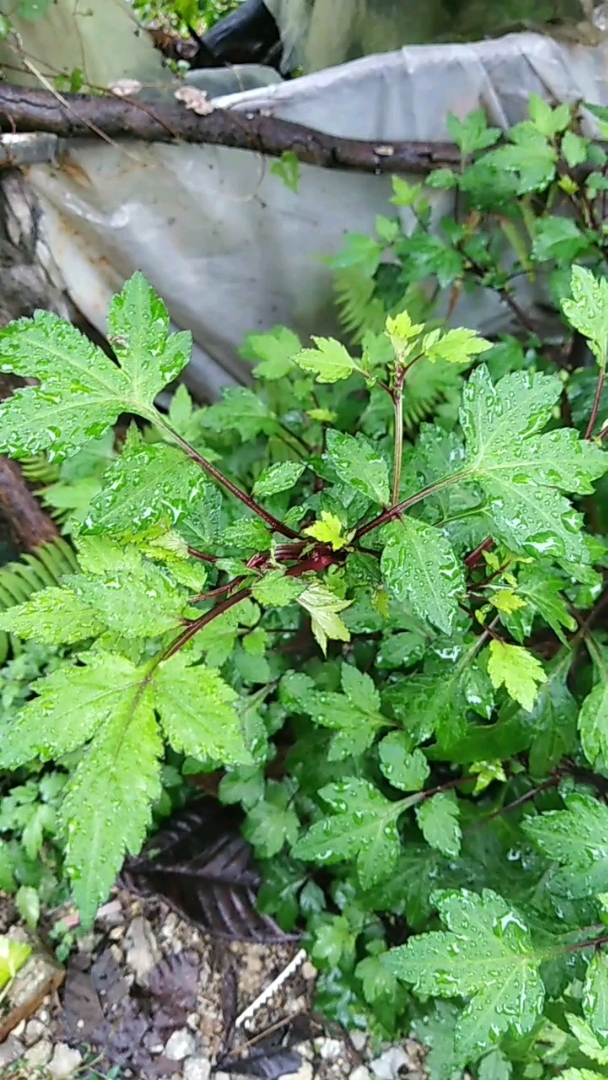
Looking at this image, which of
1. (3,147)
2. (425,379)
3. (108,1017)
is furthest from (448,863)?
(3,147)

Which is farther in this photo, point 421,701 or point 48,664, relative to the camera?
point 48,664

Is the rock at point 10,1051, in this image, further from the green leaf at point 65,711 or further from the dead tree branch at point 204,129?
the dead tree branch at point 204,129

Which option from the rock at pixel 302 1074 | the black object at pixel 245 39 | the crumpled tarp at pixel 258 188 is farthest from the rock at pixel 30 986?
the black object at pixel 245 39

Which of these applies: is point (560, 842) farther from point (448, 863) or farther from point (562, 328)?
point (562, 328)

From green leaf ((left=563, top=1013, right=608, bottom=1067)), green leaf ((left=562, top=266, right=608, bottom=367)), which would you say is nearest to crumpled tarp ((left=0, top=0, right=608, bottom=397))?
green leaf ((left=562, top=266, right=608, bottom=367))

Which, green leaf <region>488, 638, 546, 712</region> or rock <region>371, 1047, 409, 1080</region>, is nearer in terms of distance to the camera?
green leaf <region>488, 638, 546, 712</region>

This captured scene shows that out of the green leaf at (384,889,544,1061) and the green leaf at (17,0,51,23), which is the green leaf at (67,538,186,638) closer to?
the green leaf at (384,889,544,1061)
